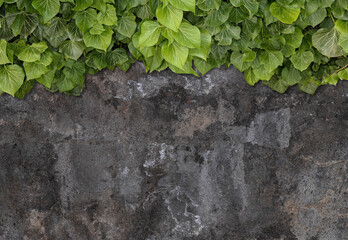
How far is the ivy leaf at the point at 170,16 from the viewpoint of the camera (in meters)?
1.23

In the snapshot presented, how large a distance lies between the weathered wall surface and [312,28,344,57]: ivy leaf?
72cm

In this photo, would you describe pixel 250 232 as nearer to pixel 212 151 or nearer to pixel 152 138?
pixel 212 151

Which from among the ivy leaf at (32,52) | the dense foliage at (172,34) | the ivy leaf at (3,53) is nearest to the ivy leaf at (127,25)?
the dense foliage at (172,34)

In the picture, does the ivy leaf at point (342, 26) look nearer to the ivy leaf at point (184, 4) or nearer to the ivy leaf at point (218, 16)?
the ivy leaf at point (218, 16)

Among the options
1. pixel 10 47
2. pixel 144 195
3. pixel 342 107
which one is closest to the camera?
pixel 10 47

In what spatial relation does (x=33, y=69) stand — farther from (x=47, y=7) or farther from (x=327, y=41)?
(x=327, y=41)

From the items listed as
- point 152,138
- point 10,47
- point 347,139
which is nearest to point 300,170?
point 347,139

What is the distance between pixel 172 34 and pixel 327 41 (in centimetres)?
79

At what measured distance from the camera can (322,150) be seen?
237cm

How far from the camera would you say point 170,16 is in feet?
4.05

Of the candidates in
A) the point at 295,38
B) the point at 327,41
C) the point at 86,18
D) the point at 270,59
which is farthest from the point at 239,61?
the point at 86,18

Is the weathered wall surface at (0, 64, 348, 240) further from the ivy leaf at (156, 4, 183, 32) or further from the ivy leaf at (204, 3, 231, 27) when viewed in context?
the ivy leaf at (156, 4, 183, 32)

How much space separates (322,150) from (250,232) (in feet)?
2.61

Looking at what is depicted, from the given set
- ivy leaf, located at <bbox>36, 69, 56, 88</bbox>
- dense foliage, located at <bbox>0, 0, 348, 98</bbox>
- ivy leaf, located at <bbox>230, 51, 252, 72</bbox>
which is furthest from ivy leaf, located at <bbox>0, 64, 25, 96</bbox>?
ivy leaf, located at <bbox>230, 51, 252, 72</bbox>
